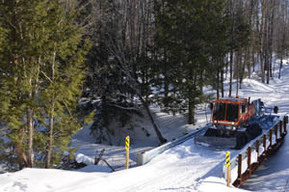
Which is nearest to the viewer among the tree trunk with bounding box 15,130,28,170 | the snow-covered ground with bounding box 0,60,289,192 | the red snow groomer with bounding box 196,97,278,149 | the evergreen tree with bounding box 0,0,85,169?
the snow-covered ground with bounding box 0,60,289,192

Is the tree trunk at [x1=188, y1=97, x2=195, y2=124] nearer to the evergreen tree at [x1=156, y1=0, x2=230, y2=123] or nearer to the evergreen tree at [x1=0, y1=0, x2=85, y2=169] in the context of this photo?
the evergreen tree at [x1=156, y1=0, x2=230, y2=123]

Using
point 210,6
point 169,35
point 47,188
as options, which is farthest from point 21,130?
point 210,6

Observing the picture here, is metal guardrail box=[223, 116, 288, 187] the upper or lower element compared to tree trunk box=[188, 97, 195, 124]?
lower

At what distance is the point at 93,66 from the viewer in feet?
73.4

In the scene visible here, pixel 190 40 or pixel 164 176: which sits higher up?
pixel 190 40

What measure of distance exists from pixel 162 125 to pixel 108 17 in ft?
30.0

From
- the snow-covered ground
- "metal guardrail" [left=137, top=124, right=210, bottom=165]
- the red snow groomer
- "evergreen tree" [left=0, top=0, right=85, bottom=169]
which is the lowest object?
the snow-covered ground

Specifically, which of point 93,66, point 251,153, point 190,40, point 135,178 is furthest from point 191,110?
point 135,178

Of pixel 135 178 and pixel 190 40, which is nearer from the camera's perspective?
pixel 135 178

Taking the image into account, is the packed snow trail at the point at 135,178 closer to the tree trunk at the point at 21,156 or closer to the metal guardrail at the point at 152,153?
the metal guardrail at the point at 152,153

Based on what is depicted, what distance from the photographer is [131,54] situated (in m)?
22.8

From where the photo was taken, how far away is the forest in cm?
1099

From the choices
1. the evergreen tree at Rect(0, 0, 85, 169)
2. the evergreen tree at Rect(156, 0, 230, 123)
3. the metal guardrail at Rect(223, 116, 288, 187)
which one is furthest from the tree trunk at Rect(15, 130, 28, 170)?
the evergreen tree at Rect(156, 0, 230, 123)

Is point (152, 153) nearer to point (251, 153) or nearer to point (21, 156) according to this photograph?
point (251, 153)
